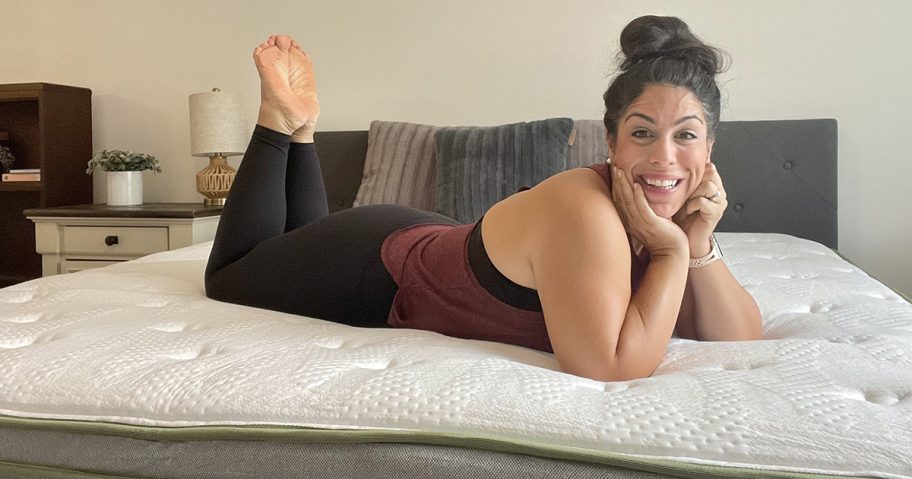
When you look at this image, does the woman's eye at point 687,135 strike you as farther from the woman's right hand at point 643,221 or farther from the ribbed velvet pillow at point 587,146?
the ribbed velvet pillow at point 587,146

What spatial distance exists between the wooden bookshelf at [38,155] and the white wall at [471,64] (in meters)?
0.12

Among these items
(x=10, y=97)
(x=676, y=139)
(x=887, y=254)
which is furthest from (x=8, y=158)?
(x=887, y=254)

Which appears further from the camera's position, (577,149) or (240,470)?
(577,149)

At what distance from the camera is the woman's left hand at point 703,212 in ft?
3.97

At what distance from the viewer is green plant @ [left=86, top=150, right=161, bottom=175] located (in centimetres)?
325

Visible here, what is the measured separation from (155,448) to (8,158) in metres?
3.17

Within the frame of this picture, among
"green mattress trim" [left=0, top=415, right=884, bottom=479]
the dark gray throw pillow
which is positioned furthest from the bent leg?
the dark gray throw pillow

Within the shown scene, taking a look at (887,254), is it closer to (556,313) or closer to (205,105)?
(556,313)

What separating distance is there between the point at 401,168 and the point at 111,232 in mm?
1162

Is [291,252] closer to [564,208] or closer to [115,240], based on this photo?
[564,208]

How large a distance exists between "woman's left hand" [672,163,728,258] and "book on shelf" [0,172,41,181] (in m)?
2.97

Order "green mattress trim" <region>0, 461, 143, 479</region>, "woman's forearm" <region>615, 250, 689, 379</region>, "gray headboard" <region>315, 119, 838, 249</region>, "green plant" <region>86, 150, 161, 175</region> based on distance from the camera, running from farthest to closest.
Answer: "green plant" <region>86, 150, 161, 175</region>, "gray headboard" <region>315, 119, 838, 249</region>, "woman's forearm" <region>615, 250, 689, 379</region>, "green mattress trim" <region>0, 461, 143, 479</region>

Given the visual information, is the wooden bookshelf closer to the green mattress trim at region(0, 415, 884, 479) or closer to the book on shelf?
the book on shelf

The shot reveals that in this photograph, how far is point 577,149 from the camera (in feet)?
8.70
